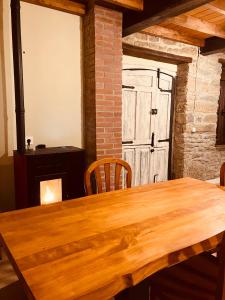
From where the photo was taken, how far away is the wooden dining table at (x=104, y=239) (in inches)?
32.3

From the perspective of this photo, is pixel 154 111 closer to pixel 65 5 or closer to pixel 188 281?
pixel 65 5

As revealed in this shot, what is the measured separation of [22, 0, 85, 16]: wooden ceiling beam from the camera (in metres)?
2.70

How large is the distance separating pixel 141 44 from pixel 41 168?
90.3 inches

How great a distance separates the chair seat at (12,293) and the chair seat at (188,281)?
1065 millimetres

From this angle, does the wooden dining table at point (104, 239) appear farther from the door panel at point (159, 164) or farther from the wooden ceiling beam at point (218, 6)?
the door panel at point (159, 164)

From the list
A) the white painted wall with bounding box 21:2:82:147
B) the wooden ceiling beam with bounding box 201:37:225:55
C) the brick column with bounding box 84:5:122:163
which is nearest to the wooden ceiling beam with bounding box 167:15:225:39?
the wooden ceiling beam with bounding box 201:37:225:55

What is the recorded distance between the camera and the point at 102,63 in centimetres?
296

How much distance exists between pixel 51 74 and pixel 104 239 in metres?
2.32

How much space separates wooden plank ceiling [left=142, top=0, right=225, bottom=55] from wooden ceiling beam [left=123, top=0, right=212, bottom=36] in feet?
1.16

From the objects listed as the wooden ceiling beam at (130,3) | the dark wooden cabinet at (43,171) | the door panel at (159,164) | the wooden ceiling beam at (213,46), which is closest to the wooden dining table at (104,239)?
the dark wooden cabinet at (43,171)

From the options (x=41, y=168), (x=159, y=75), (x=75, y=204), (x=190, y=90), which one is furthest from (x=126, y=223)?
(x=190, y=90)

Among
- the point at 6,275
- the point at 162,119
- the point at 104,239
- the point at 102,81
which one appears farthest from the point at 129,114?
the point at 104,239

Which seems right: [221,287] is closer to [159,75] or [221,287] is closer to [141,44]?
[141,44]

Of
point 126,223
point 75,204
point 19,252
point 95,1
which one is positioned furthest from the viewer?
point 95,1
